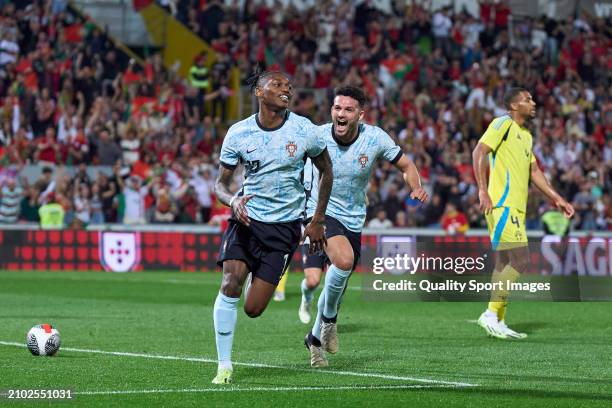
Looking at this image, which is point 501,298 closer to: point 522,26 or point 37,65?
point 37,65

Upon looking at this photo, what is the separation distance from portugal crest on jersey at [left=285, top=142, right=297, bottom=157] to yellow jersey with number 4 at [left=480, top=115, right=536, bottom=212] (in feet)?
14.9

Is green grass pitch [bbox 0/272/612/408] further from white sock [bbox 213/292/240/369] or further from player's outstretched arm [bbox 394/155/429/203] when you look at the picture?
player's outstretched arm [bbox 394/155/429/203]

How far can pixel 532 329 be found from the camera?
48.8 feet

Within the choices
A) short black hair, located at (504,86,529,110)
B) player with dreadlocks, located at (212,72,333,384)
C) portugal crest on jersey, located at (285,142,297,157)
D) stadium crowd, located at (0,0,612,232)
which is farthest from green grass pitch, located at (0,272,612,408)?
stadium crowd, located at (0,0,612,232)

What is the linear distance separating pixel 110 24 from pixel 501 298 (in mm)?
21189

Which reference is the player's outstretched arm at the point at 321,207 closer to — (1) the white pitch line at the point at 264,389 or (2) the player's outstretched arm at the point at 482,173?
(1) the white pitch line at the point at 264,389

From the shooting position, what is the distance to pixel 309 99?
31.9m

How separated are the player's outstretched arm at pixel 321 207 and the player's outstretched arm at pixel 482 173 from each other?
3563 mm

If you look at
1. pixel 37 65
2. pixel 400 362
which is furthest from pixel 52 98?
pixel 400 362

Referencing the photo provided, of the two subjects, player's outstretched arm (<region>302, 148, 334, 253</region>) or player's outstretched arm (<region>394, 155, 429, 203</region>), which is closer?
player's outstretched arm (<region>302, 148, 334, 253</region>)

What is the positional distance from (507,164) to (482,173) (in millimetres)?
476

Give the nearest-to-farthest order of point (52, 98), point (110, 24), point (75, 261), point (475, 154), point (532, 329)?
Result: point (475, 154) → point (532, 329) → point (75, 261) → point (52, 98) → point (110, 24)

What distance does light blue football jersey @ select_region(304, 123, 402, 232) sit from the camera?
454 inches

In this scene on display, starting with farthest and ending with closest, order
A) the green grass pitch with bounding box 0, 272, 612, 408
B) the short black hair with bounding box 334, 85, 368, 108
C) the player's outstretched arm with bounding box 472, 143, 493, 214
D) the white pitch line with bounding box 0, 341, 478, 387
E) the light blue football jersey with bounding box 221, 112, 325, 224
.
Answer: the player's outstretched arm with bounding box 472, 143, 493, 214 → the short black hair with bounding box 334, 85, 368, 108 → the light blue football jersey with bounding box 221, 112, 325, 224 → the white pitch line with bounding box 0, 341, 478, 387 → the green grass pitch with bounding box 0, 272, 612, 408
